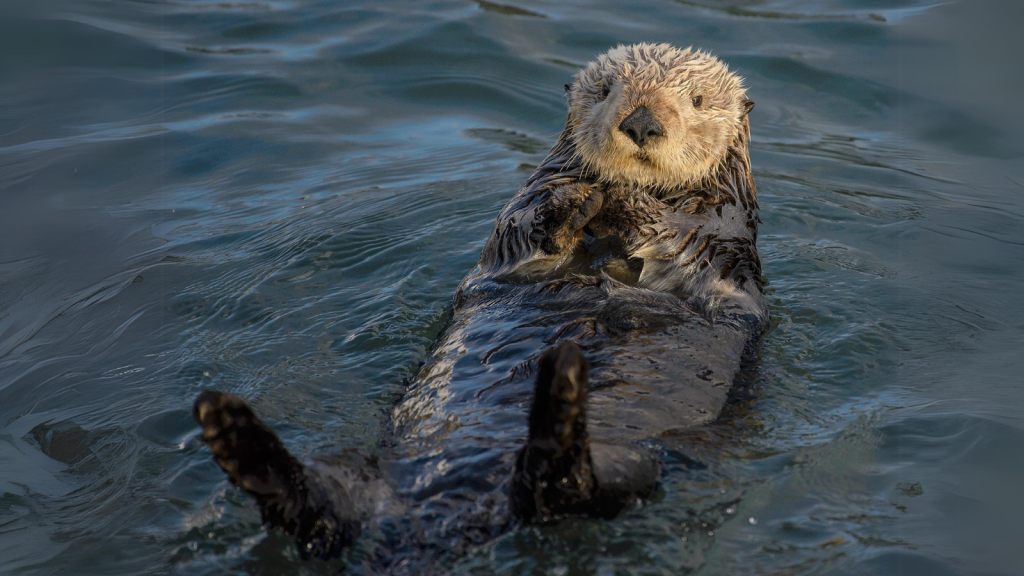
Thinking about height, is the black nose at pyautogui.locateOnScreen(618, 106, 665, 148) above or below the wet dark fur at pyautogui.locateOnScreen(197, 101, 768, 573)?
above

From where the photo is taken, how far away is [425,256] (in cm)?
461

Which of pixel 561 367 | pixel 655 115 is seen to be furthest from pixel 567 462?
pixel 655 115

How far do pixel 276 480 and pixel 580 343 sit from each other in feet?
3.77

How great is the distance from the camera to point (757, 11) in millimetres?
7785

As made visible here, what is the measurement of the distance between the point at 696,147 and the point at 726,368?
0.99 metres

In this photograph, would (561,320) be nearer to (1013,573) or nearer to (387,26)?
(1013,573)

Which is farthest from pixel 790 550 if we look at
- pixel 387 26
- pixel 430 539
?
pixel 387 26

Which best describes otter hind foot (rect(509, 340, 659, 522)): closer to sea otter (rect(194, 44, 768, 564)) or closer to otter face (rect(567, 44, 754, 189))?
sea otter (rect(194, 44, 768, 564))

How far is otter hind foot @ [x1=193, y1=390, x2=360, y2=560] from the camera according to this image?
6.43 feet

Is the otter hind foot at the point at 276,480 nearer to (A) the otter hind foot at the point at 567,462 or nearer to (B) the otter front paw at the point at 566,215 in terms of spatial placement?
(A) the otter hind foot at the point at 567,462

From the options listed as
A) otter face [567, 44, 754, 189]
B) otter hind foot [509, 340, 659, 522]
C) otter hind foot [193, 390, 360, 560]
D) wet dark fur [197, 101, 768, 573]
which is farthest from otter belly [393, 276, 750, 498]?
otter face [567, 44, 754, 189]

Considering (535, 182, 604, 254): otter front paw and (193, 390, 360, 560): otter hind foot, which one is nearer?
(193, 390, 360, 560): otter hind foot

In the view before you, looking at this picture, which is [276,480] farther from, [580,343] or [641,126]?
[641,126]

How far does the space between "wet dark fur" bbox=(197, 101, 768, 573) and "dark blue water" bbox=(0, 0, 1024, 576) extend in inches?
5.8
